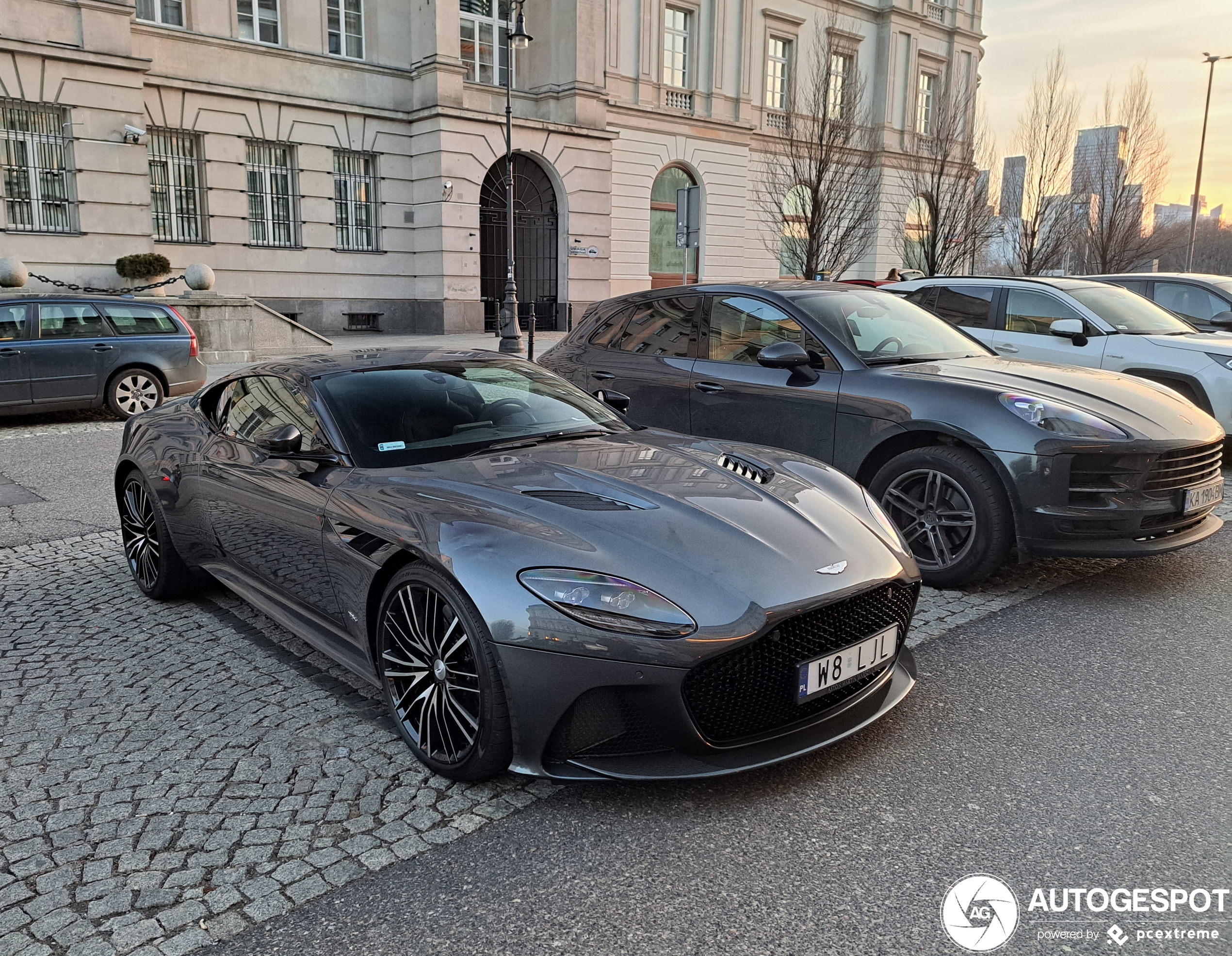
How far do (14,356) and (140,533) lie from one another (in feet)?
24.4

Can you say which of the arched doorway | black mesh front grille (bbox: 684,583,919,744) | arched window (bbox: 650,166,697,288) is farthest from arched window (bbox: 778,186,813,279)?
black mesh front grille (bbox: 684,583,919,744)

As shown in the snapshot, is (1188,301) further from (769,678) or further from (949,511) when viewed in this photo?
(769,678)

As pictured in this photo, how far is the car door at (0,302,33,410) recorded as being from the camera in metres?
10.9

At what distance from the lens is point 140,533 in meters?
5.16

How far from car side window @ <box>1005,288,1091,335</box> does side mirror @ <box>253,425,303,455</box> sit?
704 centimetres

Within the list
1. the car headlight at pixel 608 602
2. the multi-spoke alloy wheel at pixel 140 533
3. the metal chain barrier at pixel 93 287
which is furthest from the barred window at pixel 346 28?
the car headlight at pixel 608 602

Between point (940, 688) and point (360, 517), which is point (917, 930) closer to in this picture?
point (940, 688)

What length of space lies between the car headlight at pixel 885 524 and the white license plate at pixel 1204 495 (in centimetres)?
225

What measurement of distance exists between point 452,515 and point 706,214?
30695mm

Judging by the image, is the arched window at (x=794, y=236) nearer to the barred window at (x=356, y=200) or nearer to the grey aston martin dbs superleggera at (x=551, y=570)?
the barred window at (x=356, y=200)

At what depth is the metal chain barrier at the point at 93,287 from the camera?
1834 cm

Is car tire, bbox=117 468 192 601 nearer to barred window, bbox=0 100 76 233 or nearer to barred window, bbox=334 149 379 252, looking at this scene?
barred window, bbox=0 100 76 233

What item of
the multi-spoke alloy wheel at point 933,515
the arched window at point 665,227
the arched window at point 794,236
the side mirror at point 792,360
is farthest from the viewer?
the arched window at point 665,227

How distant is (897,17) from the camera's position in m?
37.8
